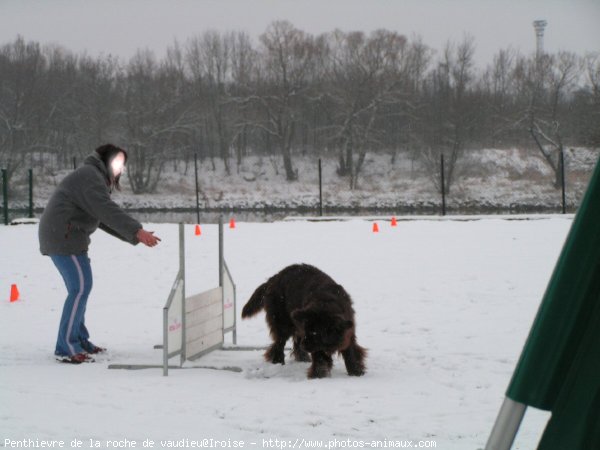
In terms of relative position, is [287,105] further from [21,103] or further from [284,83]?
[21,103]

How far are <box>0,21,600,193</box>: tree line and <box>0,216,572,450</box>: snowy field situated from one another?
22.7 m

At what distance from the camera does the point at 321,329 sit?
5301mm

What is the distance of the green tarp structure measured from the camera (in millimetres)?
1104

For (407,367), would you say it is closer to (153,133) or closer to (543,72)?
(543,72)

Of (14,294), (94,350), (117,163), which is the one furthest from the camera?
(14,294)

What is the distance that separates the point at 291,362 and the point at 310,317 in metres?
0.89

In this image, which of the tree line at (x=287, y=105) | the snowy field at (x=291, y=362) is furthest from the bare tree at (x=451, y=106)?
the snowy field at (x=291, y=362)

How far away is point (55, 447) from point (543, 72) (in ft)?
113

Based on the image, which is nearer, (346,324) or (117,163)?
(346,324)

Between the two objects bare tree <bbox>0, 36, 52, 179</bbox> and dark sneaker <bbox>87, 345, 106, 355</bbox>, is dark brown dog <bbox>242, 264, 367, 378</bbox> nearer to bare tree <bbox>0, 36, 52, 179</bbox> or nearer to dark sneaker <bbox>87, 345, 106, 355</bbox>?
dark sneaker <bbox>87, 345, 106, 355</bbox>

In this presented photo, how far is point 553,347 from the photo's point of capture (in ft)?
3.69

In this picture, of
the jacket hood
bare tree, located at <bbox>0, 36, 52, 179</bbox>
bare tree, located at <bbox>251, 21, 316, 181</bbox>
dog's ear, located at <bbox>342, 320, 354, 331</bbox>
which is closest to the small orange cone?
the jacket hood

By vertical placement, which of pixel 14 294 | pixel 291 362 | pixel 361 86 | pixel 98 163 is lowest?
pixel 291 362

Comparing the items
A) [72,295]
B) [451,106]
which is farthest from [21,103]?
[72,295]
